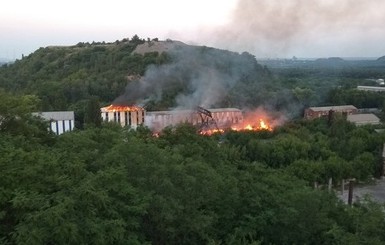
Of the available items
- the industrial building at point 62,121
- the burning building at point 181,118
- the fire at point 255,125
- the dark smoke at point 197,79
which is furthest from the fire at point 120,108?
the fire at point 255,125

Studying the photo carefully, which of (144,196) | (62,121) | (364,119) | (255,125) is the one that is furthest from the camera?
(364,119)

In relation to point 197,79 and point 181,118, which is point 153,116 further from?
point 197,79

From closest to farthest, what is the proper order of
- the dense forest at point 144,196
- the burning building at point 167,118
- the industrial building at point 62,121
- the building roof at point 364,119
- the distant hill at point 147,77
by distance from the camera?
the dense forest at point 144,196 → the industrial building at point 62,121 → the burning building at point 167,118 → the building roof at point 364,119 → the distant hill at point 147,77

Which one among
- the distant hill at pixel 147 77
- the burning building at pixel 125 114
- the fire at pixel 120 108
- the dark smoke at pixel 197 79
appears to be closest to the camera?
the burning building at pixel 125 114

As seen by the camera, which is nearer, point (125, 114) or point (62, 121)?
point (62, 121)

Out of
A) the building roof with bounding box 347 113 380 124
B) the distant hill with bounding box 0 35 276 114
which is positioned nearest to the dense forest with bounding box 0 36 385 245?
the distant hill with bounding box 0 35 276 114

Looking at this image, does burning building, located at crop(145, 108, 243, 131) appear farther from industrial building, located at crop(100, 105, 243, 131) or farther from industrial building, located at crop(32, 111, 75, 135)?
industrial building, located at crop(32, 111, 75, 135)

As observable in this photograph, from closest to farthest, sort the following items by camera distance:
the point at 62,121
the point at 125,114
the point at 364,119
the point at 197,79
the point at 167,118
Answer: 1. the point at 62,121
2. the point at 125,114
3. the point at 167,118
4. the point at 364,119
5. the point at 197,79

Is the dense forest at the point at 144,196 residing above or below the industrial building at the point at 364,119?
above

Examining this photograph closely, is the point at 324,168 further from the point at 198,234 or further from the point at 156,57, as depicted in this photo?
the point at 156,57

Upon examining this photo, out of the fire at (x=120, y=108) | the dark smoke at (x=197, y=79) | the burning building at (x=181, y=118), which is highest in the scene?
the dark smoke at (x=197, y=79)

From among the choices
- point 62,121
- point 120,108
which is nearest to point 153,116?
point 120,108

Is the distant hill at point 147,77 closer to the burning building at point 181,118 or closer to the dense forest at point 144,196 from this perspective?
the burning building at point 181,118

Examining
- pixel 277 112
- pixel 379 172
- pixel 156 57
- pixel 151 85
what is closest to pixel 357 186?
pixel 379 172
